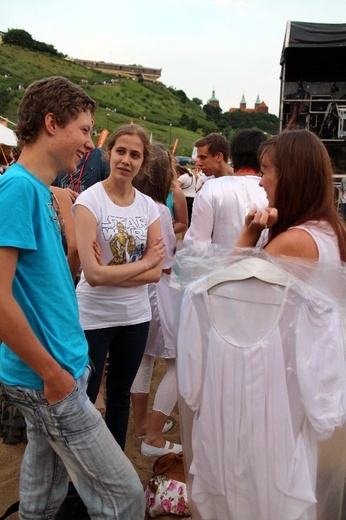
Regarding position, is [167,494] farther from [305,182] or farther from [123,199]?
[305,182]

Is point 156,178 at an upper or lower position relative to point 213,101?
lower

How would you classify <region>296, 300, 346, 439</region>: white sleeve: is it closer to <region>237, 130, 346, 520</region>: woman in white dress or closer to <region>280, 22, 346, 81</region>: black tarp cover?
<region>237, 130, 346, 520</region>: woman in white dress

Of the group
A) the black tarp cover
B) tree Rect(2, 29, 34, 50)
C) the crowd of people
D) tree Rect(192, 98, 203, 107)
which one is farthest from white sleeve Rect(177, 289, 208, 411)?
tree Rect(192, 98, 203, 107)

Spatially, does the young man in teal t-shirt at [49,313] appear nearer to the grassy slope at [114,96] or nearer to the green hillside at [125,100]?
the green hillside at [125,100]

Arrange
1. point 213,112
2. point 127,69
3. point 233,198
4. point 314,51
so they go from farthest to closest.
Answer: point 127,69
point 213,112
point 314,51
point 233,198

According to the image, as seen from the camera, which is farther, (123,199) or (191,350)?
(123,199)

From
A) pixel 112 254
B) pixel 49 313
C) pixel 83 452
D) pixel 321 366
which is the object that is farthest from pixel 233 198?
pixel 83 452

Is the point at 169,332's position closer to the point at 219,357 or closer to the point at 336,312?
the point at 219,357

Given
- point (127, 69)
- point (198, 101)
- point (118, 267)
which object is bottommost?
point (118, 267)

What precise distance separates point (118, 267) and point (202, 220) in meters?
0.80

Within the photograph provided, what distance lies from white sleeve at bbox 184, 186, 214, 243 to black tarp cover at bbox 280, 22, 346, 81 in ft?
33.7

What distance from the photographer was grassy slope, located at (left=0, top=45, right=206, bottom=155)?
201ft

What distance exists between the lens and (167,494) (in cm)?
218

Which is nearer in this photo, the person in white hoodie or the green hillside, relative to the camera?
the person in white hoodie
